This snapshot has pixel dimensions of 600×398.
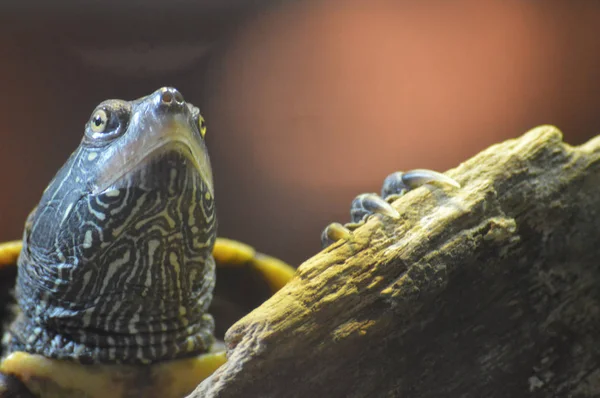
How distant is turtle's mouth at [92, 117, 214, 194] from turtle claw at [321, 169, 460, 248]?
0.91 ft

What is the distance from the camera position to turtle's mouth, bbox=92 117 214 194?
91 centimetres

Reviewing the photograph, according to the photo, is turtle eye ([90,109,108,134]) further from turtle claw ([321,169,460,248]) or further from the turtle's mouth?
turtle claw ([321,169,460,248])

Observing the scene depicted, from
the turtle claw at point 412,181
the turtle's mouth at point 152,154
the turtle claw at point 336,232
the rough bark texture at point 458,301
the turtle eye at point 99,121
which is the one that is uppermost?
the turtle eye at point 99,121

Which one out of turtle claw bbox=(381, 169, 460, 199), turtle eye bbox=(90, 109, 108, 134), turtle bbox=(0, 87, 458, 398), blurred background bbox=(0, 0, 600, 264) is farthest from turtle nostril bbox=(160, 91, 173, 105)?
turtle claw bbox=(381, 169, 460, 199)

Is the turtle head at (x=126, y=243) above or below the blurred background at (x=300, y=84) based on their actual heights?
below

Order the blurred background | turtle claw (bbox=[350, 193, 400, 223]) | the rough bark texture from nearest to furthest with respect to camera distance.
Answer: the rough bark texture → turtle claw (bbox=[350, 193, 400, 223]) → the blurred background

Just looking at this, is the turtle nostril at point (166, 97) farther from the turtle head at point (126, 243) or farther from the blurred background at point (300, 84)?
the blurred background at point (300, 84)

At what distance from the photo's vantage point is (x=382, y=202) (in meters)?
0.97

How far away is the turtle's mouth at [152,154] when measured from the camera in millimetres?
909

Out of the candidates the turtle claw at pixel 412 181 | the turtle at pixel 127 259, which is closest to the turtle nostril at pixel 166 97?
the turtle at pixel 127 259

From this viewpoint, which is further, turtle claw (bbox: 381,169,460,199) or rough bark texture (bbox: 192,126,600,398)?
turtle claw (bbox: 381,169,460,199)

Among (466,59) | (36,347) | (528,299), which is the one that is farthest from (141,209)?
(466,59)

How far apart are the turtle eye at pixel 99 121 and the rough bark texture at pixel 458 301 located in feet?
1.48

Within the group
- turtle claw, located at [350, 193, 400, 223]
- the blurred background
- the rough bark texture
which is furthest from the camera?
the blurred background
